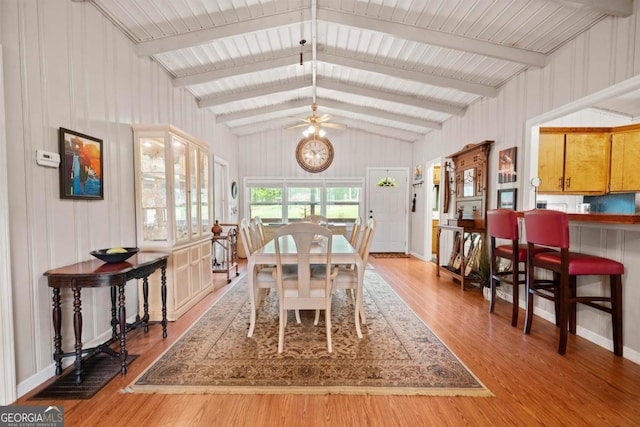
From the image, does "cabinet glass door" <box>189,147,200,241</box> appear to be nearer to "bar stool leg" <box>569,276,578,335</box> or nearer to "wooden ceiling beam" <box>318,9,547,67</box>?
"wooden ceiling beam" <box>318,9,547,67</box>

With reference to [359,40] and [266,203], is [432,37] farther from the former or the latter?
[266,203]

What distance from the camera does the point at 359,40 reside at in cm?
335

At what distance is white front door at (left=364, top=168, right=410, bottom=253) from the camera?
22.0 ft

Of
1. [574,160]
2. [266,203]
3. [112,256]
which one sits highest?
[574,160]

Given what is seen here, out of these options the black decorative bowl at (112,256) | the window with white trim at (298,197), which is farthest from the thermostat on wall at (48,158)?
the window with white trim at (298,197)

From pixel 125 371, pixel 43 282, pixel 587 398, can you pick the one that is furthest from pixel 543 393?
pixel 43 282

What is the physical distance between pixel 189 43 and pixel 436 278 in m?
4.61

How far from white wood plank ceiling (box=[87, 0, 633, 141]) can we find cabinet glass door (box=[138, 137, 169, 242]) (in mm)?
972

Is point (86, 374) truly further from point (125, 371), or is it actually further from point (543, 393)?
point (543, 393)

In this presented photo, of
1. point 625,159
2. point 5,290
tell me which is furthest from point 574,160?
point 5,290

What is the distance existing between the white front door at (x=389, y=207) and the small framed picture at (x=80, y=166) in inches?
209

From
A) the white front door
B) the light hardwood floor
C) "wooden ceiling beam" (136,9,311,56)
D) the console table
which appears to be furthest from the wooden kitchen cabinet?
"wooden ceiling beam" (136,9,311,56)

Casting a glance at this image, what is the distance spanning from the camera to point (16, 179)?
67.1 inches

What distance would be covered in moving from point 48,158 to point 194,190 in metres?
1.56
